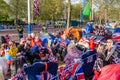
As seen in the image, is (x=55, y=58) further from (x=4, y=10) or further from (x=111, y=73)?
(x=4, y=10)

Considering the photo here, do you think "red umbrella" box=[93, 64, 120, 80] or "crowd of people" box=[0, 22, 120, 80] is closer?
"red umbrella" box=[93, 64, 120, 80]

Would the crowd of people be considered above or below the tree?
below

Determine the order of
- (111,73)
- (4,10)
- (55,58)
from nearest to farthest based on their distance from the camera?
(111,73), (55,58), (4,10)

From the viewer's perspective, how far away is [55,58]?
371 inches

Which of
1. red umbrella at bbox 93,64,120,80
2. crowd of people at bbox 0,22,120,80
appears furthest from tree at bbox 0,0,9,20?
red umbrella at bbox 93,64,120,80

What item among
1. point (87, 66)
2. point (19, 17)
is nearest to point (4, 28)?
point (19, 17)

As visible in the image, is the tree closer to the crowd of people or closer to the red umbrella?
the crowd of people

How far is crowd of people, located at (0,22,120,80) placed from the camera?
7.23 metres

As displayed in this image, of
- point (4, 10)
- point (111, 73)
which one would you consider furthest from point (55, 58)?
point (4, 10)

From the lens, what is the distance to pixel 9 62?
11.0 m

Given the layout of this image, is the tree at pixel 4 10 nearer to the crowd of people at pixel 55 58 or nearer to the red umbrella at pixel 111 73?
the crowd of people at pixel 55 58

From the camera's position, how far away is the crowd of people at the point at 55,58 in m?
7.23

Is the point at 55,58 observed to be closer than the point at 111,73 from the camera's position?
No

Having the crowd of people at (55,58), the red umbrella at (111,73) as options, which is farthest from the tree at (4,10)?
the red umbrella at (111,73)
